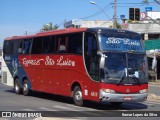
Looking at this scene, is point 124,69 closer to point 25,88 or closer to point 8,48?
point 25,88

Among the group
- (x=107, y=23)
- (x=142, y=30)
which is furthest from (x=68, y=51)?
(x=107, y=23)

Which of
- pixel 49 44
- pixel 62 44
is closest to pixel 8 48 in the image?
pixel 49 44

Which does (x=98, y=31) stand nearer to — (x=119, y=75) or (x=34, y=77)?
(x=119, y=75)

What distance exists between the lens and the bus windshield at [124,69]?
675 inches

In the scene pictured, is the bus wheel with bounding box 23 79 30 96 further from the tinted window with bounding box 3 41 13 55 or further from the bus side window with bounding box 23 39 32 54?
the tinted window with bounding box 3 41 13 55

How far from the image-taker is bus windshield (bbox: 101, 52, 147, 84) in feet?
56.2

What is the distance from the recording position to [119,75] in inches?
680

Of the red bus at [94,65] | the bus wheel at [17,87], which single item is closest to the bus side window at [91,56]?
the red bus at [94,65]

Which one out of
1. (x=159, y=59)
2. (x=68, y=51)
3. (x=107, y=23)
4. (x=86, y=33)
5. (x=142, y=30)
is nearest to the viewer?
(x=86, y=33)

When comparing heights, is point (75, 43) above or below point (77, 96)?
above

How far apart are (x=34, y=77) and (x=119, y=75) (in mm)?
7253

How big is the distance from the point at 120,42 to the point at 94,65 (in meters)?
1.55

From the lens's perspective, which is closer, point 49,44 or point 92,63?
point 92,63

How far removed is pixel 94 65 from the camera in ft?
57.8
